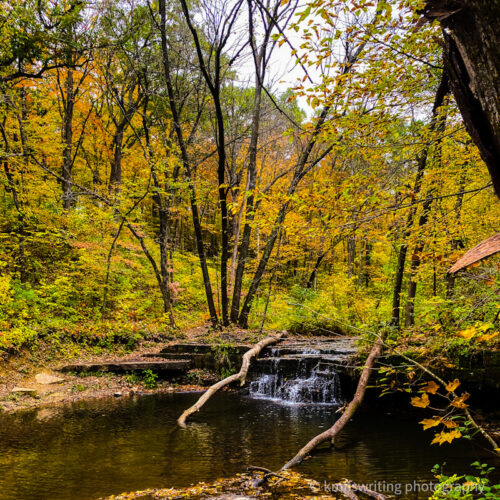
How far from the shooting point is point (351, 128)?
449cm

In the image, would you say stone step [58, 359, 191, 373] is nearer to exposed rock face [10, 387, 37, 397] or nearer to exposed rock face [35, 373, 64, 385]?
exposed rock face [35, 373, 64, 385]

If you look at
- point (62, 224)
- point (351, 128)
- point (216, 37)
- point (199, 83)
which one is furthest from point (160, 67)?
point (351, 128)

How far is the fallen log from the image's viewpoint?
6645 millimetres

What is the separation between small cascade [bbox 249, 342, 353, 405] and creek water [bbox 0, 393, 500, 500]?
0.87 m

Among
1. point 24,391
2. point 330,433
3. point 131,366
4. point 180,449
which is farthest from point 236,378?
point 24,391

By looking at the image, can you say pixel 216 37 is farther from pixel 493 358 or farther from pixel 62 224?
pixel 493 358

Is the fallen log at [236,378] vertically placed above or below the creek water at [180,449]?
above

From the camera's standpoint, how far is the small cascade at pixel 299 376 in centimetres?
873

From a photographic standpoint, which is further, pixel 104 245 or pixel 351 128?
pixel 104 245

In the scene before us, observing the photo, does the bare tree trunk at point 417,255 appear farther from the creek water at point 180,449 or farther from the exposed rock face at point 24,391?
the exposed rock face at point 24,391

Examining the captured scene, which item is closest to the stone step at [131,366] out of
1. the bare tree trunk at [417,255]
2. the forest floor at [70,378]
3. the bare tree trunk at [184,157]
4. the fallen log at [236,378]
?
the forest floor at [70,378]

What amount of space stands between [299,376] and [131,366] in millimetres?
4846

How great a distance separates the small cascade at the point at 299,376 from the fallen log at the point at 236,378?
356 mm

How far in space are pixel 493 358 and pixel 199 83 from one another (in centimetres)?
1269
